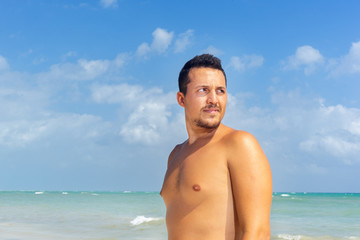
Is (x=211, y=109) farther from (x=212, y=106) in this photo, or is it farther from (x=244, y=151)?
(x=244, y=151)

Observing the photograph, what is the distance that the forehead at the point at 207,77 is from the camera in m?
1.97

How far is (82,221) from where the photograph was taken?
14523 millimetres

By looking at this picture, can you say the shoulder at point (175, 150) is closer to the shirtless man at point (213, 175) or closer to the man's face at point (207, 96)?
the shirtless man at point (213, 175)

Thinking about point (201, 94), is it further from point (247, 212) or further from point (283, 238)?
point (283, 238)

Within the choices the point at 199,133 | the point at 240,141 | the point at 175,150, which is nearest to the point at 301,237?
the point at 175,150

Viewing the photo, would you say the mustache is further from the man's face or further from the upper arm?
the upper arm

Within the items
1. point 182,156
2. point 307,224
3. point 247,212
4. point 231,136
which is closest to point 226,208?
point 247,212

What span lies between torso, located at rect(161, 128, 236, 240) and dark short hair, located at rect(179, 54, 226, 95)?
28cm

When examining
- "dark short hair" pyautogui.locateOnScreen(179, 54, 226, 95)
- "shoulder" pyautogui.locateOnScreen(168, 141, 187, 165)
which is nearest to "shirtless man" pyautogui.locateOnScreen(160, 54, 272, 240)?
"dark short hair" pyautogui.locateOnScreen(179, 54, 226, 95)

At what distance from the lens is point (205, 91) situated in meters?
1.98

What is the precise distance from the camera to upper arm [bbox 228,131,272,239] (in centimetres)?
176

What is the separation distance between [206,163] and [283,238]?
9409 millimetres

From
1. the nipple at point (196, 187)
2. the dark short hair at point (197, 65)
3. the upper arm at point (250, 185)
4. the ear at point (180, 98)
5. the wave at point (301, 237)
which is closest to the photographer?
the upper arm at point (250, 185)

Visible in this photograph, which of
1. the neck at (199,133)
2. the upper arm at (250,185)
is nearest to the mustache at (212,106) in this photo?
the neck at (199,133)
